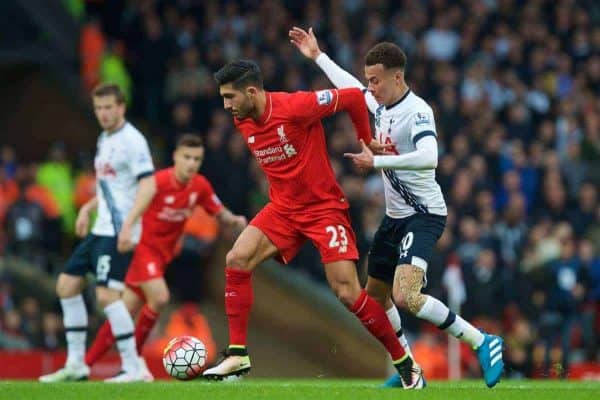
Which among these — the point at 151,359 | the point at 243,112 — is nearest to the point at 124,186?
the point at 243,112

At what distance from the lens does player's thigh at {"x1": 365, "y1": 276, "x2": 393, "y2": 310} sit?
11203 millimetres

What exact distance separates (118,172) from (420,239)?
3484mm

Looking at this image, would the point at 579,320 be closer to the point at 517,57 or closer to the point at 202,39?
the point at 517,57

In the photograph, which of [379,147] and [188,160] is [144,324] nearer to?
[188,160]

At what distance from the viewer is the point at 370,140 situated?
35.2 ft

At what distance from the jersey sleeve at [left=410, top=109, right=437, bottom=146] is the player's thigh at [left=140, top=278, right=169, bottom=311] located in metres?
3.92

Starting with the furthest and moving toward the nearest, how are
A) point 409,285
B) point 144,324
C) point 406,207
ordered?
point 144,324 < point 406,207 < point 409,285

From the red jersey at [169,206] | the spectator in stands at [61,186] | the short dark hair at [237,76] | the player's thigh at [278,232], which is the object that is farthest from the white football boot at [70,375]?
the spectator in stands at [61,186]

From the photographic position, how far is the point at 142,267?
45.4ft

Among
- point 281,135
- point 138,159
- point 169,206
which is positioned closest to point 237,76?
point 281,135

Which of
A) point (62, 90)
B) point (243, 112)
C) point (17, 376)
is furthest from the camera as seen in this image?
point (62, 90)

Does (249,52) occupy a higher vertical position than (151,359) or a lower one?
higher

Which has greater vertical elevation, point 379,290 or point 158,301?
point 379,290

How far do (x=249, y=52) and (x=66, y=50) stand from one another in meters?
3.02
